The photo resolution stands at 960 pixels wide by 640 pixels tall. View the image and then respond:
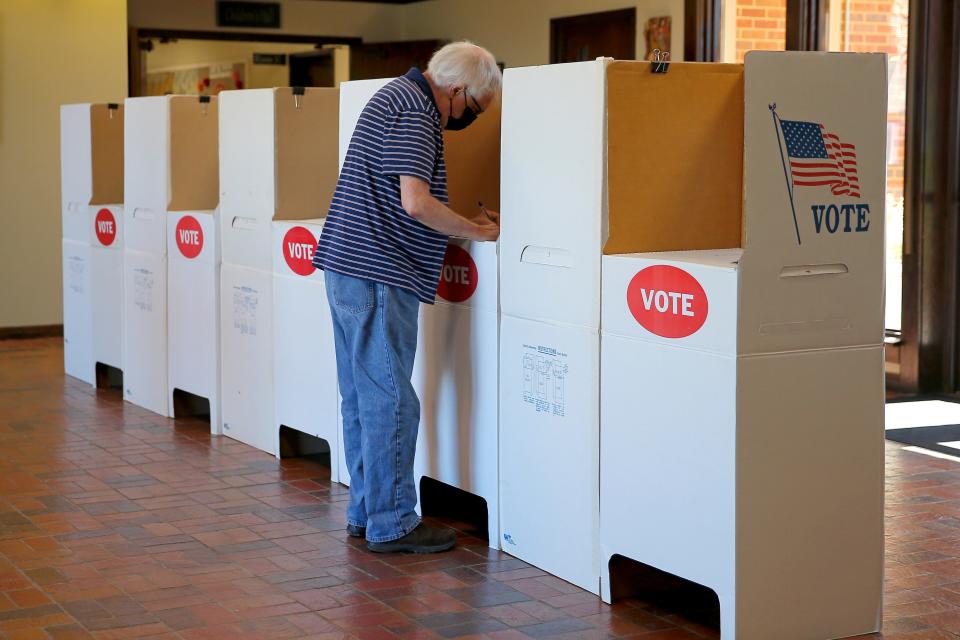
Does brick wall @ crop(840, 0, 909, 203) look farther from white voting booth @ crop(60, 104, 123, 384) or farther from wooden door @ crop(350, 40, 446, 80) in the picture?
wooden door @ crop(350, 40, 446, 80)

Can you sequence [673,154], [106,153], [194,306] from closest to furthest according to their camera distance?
[673,154] < [194,306] < [106,153]

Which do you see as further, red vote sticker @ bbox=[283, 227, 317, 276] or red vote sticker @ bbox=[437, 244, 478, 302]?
red vote sticker @ bbox=[283, 227, 317, 276]

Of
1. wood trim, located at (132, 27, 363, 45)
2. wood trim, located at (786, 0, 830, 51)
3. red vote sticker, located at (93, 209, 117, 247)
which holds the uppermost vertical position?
wood trim, located at (132, 27, 363, 45)

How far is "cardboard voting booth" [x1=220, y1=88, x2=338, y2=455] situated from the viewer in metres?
5.07

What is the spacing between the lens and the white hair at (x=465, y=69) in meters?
3.73

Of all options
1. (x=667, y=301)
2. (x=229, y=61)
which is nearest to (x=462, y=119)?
(x=667, y=301)

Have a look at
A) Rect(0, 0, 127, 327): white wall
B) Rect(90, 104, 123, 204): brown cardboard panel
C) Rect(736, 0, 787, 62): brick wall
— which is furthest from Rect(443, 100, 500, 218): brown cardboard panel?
Rect(0, 0, 127, 327): white wall

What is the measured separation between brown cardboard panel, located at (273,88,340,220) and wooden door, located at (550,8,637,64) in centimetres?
380

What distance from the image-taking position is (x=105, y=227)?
665 cm

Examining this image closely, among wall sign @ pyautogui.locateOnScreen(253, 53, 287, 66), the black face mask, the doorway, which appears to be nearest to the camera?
the black face mask

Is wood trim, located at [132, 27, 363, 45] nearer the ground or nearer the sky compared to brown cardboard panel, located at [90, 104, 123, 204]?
nearer the sky

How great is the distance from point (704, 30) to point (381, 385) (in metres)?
4.79

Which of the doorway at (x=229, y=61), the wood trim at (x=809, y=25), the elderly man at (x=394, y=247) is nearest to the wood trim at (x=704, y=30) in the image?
the wood trim at (x=809, y=25)

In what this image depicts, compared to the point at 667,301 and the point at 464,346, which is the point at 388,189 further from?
the point at 667,301
